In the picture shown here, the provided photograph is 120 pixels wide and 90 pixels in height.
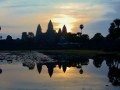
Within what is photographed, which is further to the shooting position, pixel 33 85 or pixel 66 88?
pixel 33 85

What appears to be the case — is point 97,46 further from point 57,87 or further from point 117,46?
point 57,87

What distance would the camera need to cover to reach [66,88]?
35125mm

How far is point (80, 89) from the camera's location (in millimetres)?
34281

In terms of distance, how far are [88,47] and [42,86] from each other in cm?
16196

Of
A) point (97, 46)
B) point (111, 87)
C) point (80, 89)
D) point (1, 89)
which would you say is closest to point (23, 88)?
point (1, 89)

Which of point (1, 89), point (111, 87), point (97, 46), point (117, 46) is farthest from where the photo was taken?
point (97, 46)

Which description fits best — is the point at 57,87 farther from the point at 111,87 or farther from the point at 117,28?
the point at 117,28

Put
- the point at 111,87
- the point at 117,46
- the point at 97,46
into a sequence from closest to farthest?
the point at 111,87
the point at 117,46
the point at 97,46

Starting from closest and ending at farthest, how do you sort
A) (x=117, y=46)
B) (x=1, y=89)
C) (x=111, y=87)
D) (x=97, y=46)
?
(x=1, y=89) < (x=111, y=87) < (x=117, y=46) < (x=97, y=46)

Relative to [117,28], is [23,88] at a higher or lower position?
lower

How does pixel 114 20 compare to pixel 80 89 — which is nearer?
pixel 80 89

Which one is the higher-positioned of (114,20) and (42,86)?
(114,20)

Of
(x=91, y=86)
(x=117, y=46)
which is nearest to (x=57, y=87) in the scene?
(x=91, y=86)

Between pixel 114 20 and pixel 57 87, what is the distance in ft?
431
